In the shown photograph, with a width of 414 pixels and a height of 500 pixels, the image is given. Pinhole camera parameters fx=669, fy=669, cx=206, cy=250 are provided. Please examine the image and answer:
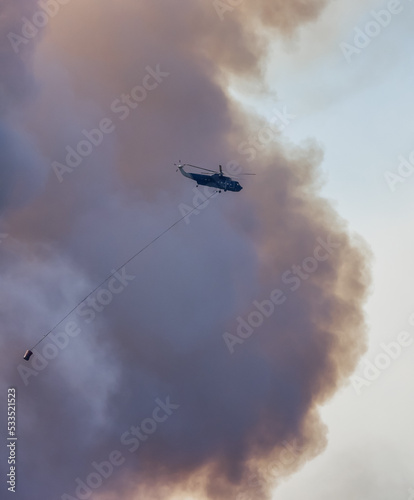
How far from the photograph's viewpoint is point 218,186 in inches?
5443

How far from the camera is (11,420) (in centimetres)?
14250

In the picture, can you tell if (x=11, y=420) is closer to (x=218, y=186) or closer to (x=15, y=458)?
(x=15, y=458)

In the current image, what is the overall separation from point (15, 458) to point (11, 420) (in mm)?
7968

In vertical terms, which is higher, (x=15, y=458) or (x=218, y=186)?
(x=218, y=186)

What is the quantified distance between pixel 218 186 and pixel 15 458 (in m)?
70.6

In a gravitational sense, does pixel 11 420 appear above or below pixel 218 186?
below

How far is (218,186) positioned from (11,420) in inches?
2611

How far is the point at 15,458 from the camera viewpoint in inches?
5487

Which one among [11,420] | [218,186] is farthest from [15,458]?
[218,186]
